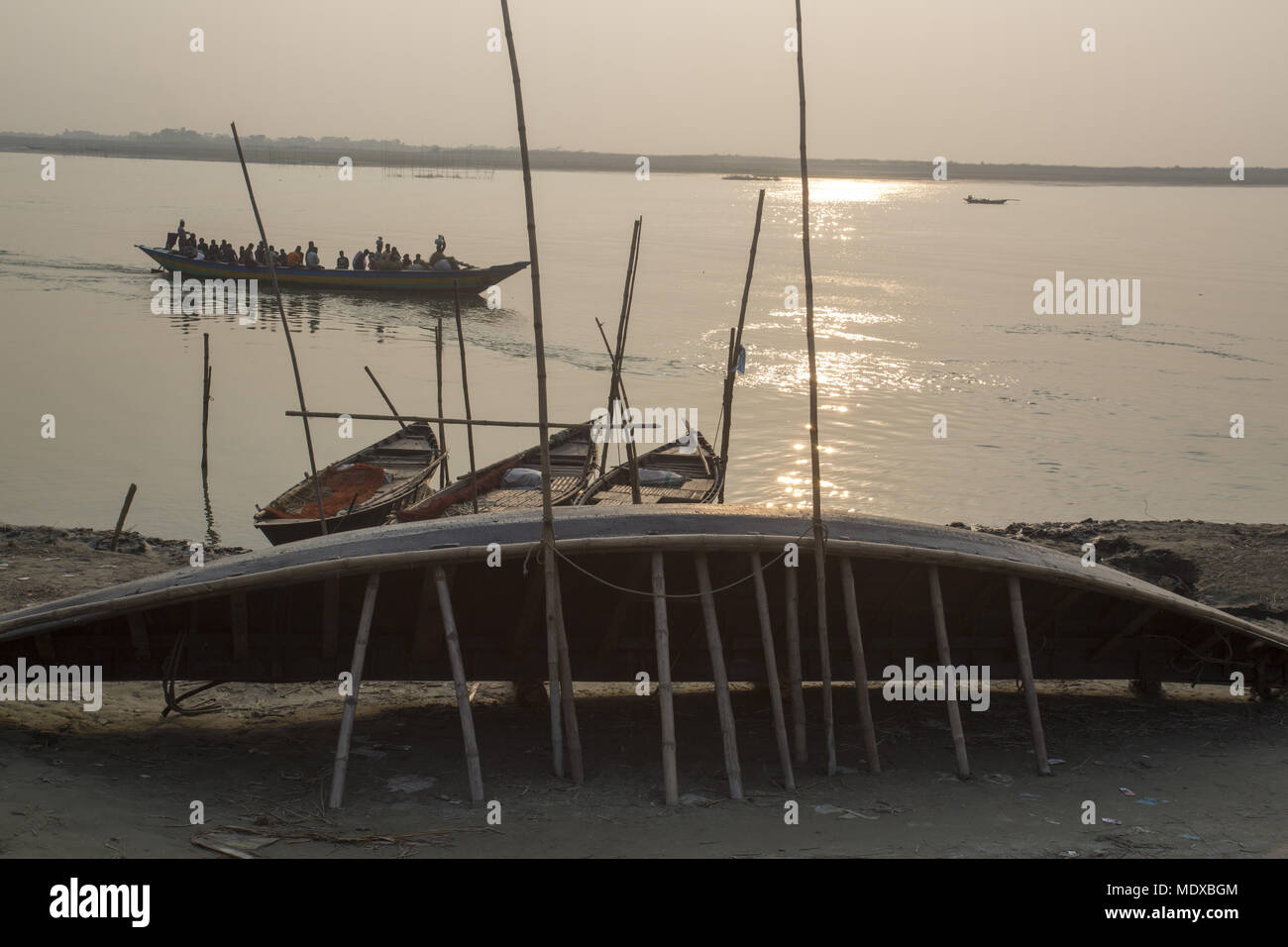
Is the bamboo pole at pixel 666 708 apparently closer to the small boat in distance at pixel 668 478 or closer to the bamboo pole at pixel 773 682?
the bamboo pole at pixel 773 682

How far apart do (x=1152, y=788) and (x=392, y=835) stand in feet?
14.7

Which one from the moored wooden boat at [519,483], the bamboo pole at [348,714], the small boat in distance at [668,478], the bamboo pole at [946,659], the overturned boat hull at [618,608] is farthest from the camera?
the small boat in distance at [668,478]

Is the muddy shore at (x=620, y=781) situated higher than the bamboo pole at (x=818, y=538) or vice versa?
the bamboo pole at (x=818, y=538)

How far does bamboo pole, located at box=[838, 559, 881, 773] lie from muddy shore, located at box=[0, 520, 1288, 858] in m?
0.15

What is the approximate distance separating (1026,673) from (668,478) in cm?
727

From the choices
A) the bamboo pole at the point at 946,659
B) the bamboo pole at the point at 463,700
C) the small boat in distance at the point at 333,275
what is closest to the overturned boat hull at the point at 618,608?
the bamboo pole at the point at 946,659

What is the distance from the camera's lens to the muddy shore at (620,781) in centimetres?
607

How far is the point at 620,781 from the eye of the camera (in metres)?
6.86

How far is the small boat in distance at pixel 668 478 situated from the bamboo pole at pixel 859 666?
526 cm

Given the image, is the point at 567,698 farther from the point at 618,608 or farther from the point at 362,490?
the point at 362,490

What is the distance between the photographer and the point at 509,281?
43.9 metres

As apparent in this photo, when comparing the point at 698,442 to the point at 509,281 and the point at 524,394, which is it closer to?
the point at 524,394

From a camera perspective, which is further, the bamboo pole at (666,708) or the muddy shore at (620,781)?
the bamboo pole at (666,708)
